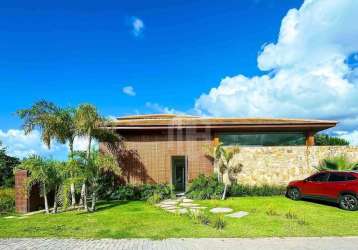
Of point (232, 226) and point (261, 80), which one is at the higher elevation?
point (261, 80)

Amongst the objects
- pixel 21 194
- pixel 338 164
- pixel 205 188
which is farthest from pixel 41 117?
pixel 338 164

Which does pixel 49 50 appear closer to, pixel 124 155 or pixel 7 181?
pixel 124 155

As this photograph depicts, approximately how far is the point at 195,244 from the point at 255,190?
10.1 meters

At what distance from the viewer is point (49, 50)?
17719mm

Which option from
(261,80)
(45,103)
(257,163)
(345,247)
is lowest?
(345,247)

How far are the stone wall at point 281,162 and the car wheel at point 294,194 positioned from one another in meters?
1.93

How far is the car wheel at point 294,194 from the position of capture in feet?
48.0

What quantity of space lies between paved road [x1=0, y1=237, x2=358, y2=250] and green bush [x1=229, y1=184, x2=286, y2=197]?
29.0ft

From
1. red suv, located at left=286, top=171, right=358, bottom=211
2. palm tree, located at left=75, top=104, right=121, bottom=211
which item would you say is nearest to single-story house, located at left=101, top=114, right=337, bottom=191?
palm tree, located at left=75, top=104, right=121, bottom=211

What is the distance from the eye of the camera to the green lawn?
7.99 m

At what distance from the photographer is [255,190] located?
16.4m

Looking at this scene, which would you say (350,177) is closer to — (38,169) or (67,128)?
(67,128)

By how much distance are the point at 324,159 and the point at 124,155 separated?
10579mm

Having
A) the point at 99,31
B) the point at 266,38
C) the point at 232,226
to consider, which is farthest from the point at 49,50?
the point at 232,226
